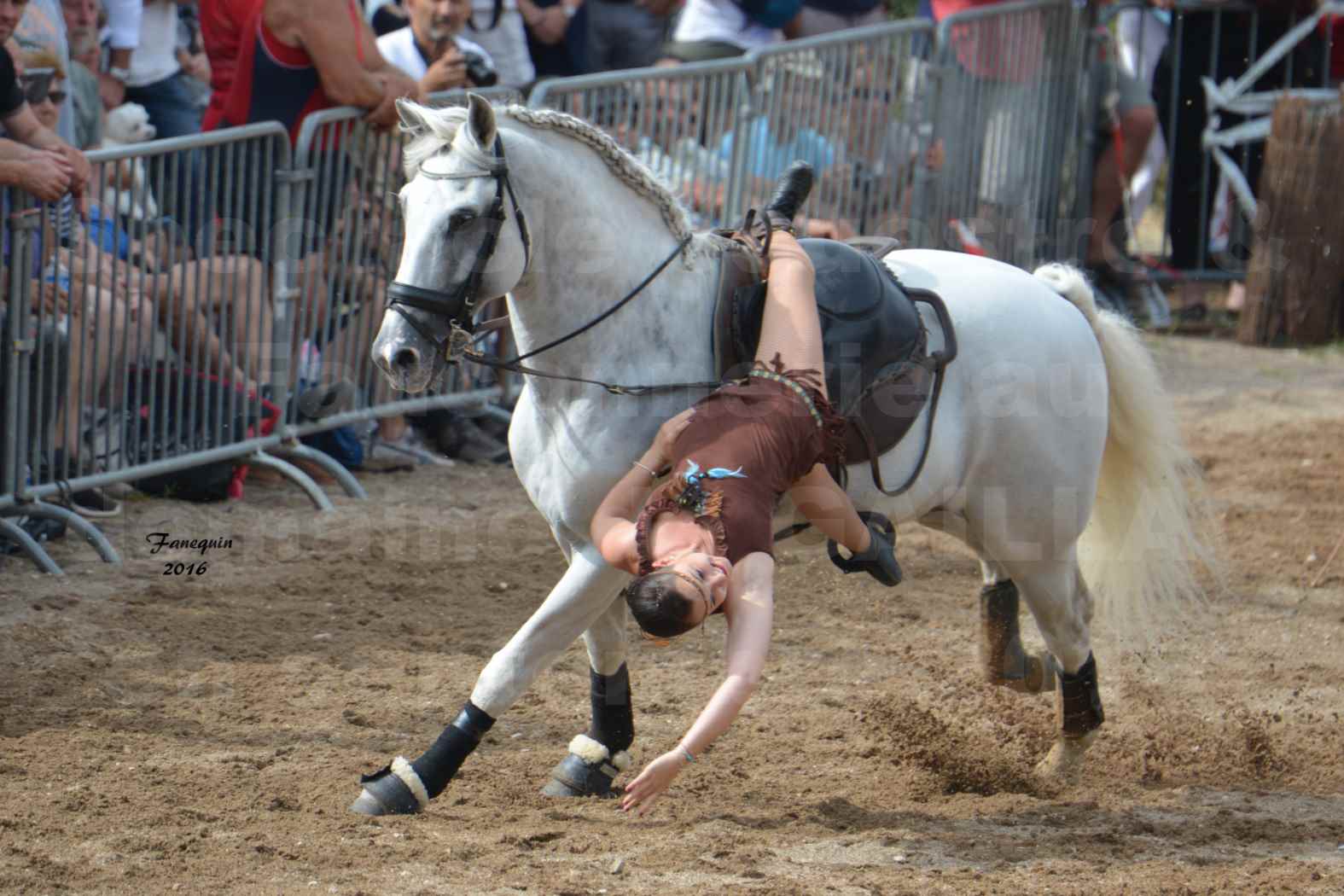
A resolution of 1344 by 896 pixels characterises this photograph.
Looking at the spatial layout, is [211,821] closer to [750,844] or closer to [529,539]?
[750,844]

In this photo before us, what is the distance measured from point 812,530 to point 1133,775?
1340 millimetres

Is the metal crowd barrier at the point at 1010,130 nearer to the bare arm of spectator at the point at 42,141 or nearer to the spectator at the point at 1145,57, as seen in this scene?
the spectator at the point at 1145,57

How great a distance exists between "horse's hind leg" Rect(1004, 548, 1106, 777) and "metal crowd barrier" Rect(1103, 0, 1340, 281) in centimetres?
726

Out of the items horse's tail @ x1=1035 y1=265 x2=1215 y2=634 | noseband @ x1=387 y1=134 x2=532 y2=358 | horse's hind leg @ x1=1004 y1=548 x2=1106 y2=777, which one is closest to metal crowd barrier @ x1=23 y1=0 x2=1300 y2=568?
noseband @ x1=387 y1=134 x2=532 y2=358

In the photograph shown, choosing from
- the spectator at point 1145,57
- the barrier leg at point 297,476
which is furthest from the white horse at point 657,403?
the spectator at point 1145,57

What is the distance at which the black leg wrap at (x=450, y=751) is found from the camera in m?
4.54

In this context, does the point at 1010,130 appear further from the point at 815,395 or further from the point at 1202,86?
the point at 815,395

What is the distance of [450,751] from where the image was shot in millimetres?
4551

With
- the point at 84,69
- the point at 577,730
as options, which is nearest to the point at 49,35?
the point at 84,69

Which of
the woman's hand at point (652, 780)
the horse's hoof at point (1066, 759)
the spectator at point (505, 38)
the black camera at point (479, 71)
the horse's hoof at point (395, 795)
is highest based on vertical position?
the spectator at point (505, 38)

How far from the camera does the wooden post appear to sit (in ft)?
36.6

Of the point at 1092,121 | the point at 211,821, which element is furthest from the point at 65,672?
the point at 1092,121

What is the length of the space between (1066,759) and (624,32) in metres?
6.21

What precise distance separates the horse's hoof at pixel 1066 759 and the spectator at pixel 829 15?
6537 millimetres
